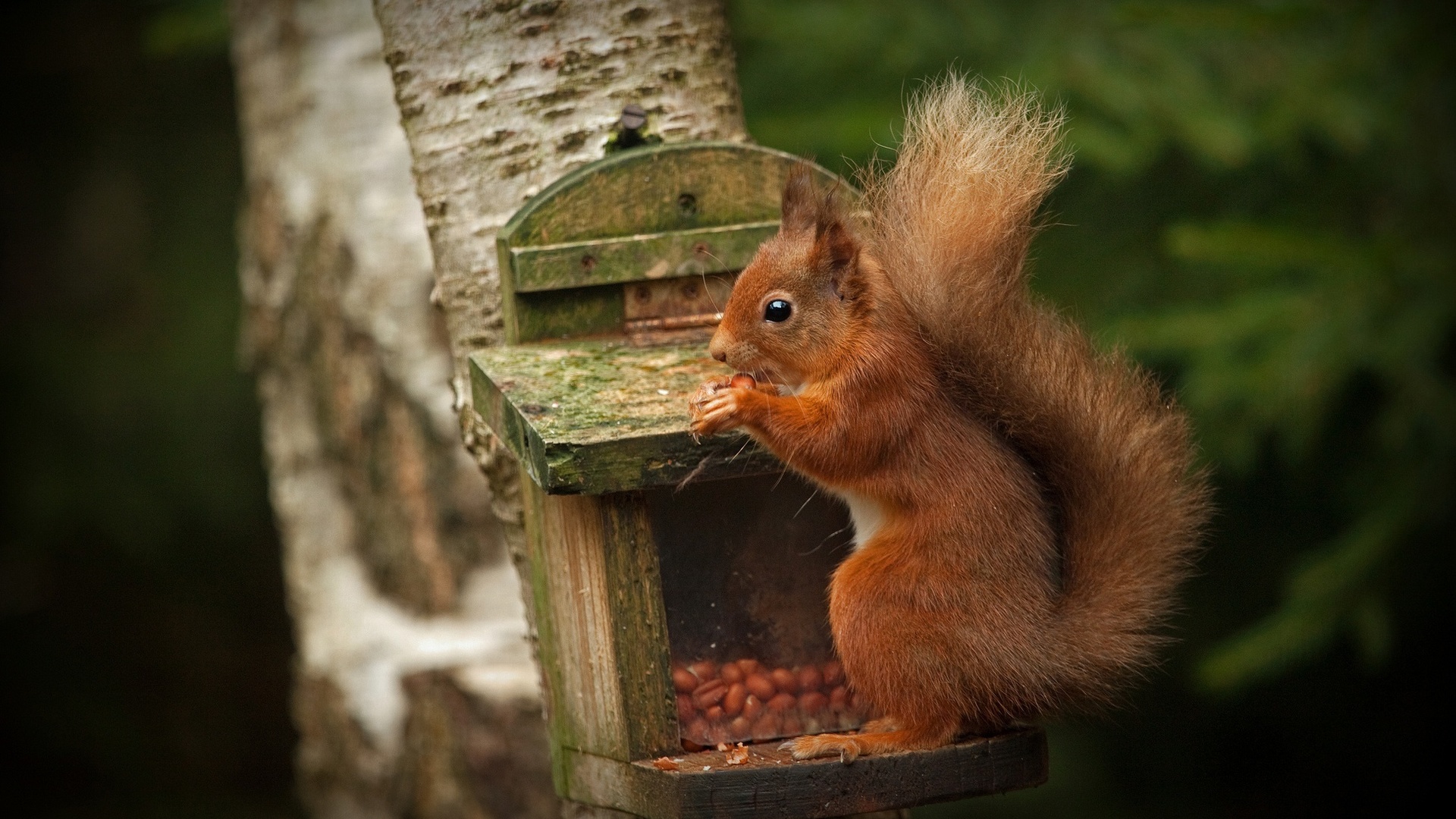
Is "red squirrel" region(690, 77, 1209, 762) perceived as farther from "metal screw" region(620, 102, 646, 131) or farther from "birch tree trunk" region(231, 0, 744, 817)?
"birch tree trunk" region(231, 0, 744, 817)

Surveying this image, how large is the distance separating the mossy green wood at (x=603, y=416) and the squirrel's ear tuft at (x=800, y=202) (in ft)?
0.75

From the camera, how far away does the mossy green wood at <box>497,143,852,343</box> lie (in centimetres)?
205

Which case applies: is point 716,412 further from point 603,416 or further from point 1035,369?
point 1035,369

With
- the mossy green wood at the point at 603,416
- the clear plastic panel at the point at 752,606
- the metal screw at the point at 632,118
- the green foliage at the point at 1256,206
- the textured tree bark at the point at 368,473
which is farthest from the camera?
the textured tree bark at the point at 368,473

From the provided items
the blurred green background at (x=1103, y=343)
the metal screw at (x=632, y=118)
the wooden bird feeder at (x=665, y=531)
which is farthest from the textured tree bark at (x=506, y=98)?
the blurred green background at (x=1103, y=343)

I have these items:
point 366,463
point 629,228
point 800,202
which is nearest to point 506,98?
point 629,228

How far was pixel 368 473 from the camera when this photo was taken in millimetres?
3465

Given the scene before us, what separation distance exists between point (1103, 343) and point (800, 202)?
1.57m

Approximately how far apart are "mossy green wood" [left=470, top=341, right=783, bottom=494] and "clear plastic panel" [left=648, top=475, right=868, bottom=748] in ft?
0.39

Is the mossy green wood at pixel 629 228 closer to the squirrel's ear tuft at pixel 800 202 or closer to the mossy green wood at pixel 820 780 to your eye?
the squirrel's ear tuft at pixel 800 202

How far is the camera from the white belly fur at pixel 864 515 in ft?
6.10

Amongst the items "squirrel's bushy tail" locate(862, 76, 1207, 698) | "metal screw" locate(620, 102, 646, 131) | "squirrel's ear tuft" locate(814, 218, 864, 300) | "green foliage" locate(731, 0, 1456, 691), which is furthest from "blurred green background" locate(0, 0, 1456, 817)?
"metal screw" locate(620, 102, 646, 131)

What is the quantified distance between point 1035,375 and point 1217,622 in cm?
288

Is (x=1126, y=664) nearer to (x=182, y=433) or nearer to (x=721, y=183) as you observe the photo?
(x=721, y=183)
